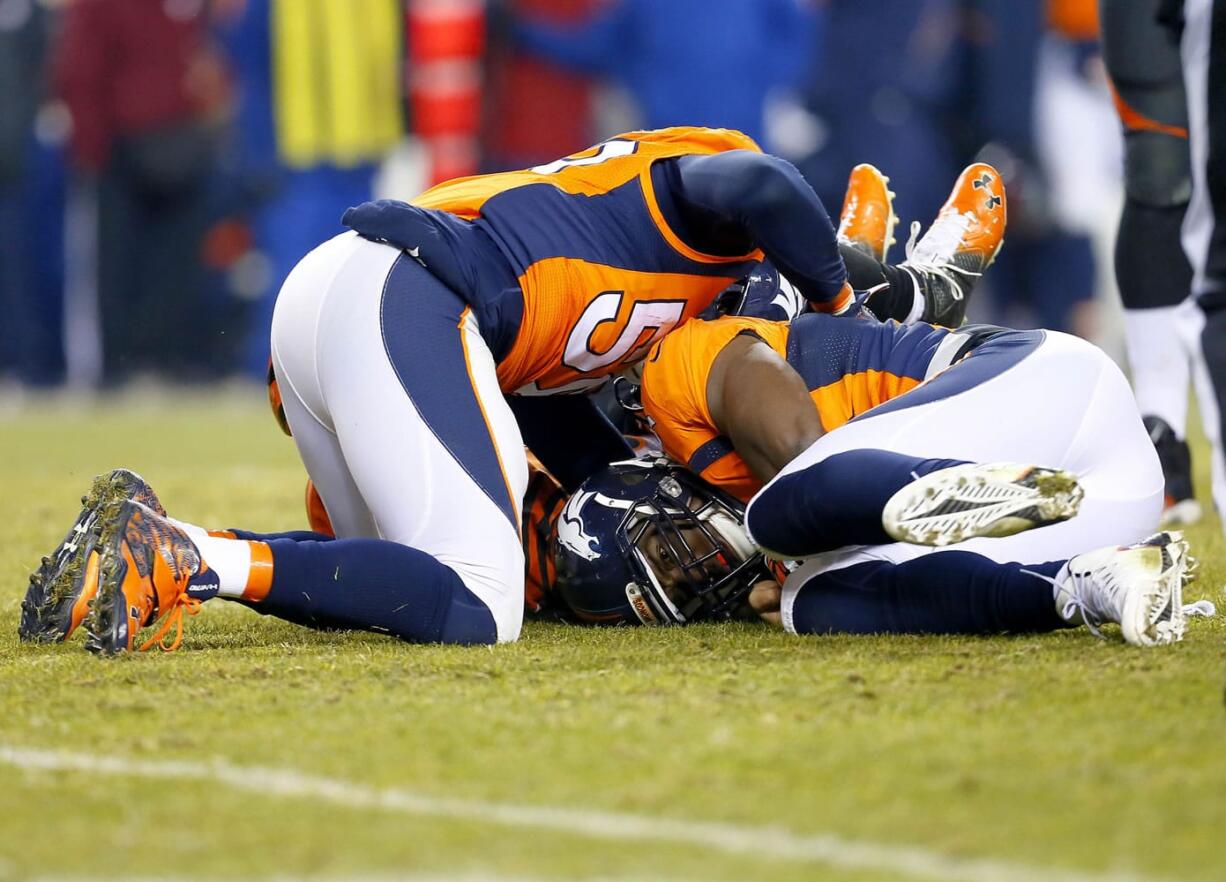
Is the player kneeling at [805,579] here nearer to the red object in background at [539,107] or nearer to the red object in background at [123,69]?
the red object in background at [539,107]

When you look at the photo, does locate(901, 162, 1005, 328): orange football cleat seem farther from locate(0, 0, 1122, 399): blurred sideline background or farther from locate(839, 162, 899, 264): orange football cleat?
locate(0, 0, 1122, 399): blurred sideline background

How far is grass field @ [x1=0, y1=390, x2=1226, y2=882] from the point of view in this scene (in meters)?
1.88

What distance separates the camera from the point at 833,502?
296cm

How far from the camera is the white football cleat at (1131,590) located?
288 cm

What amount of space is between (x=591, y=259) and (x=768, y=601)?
2.27 ft

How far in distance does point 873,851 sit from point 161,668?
140 centimetres

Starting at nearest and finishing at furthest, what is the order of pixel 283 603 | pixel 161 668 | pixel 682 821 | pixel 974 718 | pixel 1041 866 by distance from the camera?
pixel 1041 866, pixel 682 821, pixel 974 718, pixel 161 668, pixel 283 603

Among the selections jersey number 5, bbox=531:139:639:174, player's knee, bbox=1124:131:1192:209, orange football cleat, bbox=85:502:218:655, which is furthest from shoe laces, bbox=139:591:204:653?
player's knee, bbox=1124:131:1192:209

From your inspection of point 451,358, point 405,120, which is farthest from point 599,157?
point 405,120

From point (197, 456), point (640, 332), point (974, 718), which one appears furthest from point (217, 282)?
point (974, 718)

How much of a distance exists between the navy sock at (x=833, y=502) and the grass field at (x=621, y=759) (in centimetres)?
17

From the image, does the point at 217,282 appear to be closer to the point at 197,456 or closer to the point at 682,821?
the point at 197,456

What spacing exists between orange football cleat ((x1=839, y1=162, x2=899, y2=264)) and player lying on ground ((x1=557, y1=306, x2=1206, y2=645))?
0.58 m

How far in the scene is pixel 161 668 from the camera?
2.90m
